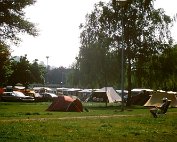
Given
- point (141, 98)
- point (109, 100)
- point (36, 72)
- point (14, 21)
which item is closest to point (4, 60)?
point (14, 21)

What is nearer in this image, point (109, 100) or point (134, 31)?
point (134, 31)

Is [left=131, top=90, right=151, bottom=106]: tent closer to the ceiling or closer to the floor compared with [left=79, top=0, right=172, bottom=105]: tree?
closer to the floor

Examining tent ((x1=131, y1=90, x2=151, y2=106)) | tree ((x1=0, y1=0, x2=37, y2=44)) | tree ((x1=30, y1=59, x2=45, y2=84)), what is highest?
tree ((x1=0, y1=0, x2=37, y2=44))

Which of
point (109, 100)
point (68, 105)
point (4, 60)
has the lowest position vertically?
point (109, 100)

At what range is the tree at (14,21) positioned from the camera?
3800 centimetres

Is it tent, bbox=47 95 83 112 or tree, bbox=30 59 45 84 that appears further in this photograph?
tree, bbox=30 59 45 84

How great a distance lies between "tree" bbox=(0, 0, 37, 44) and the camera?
3800cm

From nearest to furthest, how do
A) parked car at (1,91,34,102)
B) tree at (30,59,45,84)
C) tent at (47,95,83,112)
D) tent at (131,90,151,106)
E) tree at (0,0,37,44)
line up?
tent at (47,95,83,112)
tree at (0,0,37,44)
parked car at (1,91,34,102)
tent at (131,90,151,106)
tree at (30,59,45,84)

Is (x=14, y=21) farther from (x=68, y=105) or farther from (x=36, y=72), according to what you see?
(x=36, y=72)

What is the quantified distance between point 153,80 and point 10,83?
29.8 m

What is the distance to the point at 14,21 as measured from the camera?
39.1 metres

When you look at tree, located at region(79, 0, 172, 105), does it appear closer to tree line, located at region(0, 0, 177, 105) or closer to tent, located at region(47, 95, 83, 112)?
tree line, located at region(0, 0, 177, 105)

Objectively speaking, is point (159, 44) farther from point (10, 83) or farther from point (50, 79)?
point (50, 79)

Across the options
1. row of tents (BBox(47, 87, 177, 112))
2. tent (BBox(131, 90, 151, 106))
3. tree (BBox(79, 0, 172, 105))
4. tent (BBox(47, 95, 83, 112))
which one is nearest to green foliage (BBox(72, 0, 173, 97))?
tree (BBox(79, 0, 172, 105))
